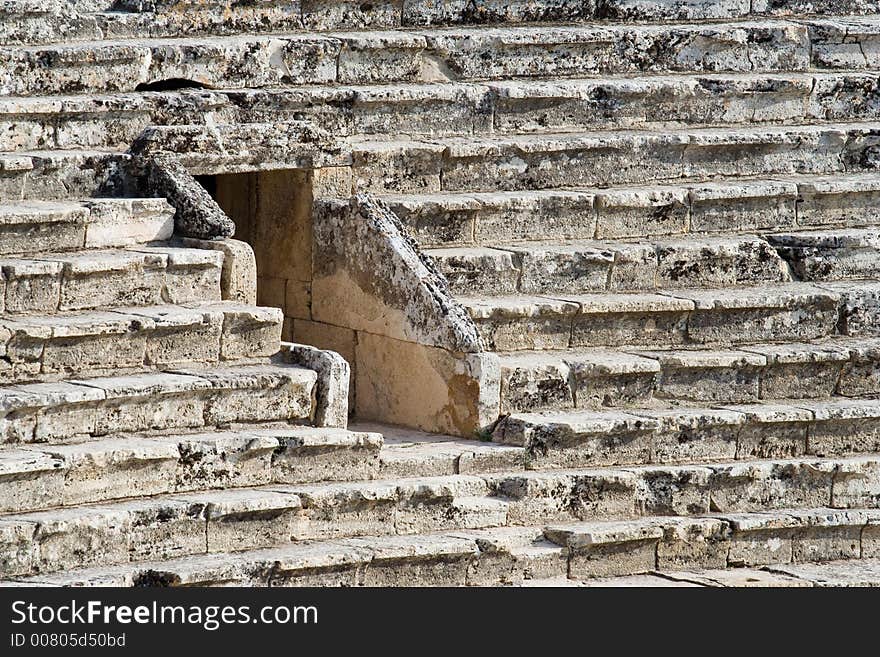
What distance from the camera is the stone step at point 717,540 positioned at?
8.45 meters

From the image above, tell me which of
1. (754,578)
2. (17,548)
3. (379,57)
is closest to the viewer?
(17,548)

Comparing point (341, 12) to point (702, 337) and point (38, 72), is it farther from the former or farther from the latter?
point (702, 337)

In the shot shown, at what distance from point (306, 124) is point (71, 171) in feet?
4.08

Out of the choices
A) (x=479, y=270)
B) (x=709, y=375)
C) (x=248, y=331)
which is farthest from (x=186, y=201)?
(x=709, y=375)

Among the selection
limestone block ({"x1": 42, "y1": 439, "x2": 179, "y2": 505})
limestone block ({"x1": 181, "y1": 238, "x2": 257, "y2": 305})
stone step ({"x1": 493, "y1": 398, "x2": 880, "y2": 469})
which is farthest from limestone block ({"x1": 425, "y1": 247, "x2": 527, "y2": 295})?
limestone block ({"x1": 42, "y1": 439, "x2": 179, "y2": 505})

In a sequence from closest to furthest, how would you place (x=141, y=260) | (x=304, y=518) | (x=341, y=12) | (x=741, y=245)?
(x=304, y=518) < (x=141, y=260) < (x=741, y=245) < (x=341, y=12)

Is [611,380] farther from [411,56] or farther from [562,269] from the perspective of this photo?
[411,56]

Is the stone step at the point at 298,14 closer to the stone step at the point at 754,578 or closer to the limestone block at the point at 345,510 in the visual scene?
the limestone block at the point at 345,510

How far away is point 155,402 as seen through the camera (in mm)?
8070

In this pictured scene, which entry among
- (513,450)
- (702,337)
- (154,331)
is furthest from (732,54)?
(154,331)

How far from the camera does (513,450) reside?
872 cm

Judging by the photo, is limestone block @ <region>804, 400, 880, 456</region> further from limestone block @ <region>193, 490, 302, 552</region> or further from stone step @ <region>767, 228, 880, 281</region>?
limestone block @ <region>193, 490, 302, 552</region>

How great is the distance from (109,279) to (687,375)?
2952 mm

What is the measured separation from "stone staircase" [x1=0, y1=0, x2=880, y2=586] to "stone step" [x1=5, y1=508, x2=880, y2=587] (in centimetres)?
2
